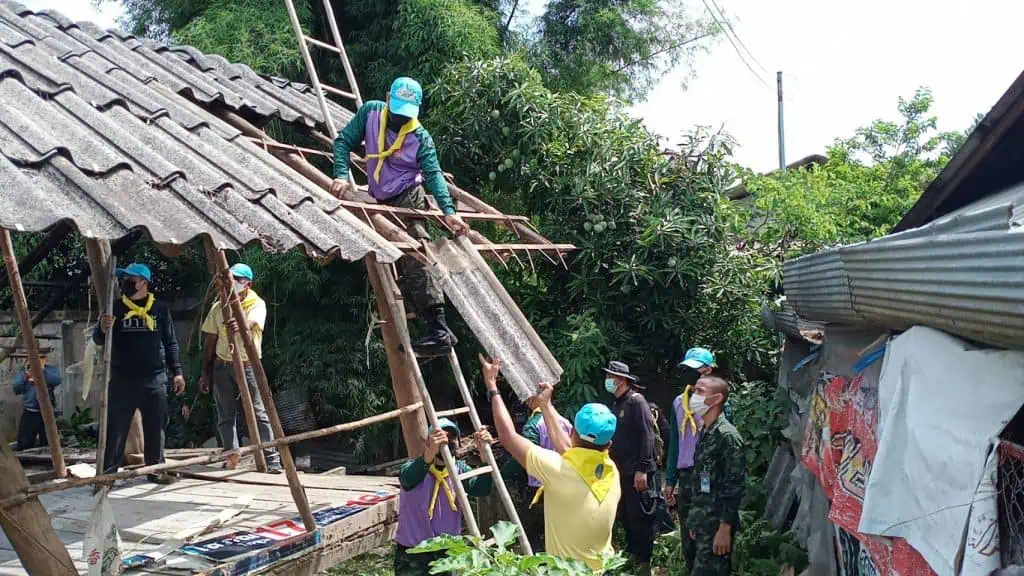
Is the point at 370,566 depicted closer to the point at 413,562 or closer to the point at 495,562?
the point at 413,562

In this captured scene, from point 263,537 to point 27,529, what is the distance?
1697mm

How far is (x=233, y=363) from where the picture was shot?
278 inches

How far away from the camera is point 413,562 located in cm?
532

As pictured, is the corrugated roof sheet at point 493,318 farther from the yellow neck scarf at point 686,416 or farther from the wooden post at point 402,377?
the yellow neck scarf at point 686,416

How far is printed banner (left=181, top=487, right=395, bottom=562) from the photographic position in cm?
547

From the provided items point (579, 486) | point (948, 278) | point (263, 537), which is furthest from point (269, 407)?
point (948, 278)

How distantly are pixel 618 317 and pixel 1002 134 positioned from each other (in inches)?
200

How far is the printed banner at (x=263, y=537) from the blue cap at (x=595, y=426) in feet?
8.31

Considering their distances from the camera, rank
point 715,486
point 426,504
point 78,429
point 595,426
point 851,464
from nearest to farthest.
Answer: point 595,426 < point 851,464 < point 426,504 < point 715,486 < point 78,429

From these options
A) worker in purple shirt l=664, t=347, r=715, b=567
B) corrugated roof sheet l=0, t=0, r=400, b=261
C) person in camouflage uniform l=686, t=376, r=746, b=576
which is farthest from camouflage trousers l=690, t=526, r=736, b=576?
corrugated roof sheet l=0, t=0, r=400, b=261

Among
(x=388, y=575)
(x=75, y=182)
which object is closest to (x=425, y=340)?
(x=75, y=182)

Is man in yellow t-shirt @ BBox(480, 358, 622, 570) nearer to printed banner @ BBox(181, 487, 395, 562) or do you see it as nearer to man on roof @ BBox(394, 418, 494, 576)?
man on roof @ BBox(394, 418, 494, 576)

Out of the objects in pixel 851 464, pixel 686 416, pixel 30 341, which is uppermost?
pixel 30 341

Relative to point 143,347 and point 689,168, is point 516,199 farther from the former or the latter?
point 143,347
